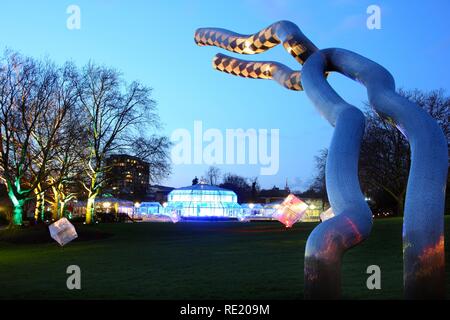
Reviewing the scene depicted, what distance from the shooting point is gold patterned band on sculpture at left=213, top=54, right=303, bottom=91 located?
11445 millimetres

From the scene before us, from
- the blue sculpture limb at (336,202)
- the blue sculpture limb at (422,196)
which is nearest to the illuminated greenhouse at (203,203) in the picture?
the blue sculpture limb at (336,202)

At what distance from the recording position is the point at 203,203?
66125 millimetres

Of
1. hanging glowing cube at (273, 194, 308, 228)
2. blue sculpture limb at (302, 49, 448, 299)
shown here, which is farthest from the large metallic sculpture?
hanging glowing cube at (273, 194, 308, 228)

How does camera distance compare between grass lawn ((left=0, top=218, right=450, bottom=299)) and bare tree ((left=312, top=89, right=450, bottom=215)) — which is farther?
bare tree ((left=312, top=89, right=450, bottom=215))

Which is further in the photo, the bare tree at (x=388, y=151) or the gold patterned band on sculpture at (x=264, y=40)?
the bare tree at (x=388, y=151)

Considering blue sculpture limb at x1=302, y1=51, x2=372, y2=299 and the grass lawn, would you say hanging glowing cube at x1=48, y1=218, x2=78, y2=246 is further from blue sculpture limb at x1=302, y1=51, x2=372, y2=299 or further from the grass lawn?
blue sculpture limb at x1=302, y1=51, x2=372, y2=299

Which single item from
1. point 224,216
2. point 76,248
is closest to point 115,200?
point 224,216

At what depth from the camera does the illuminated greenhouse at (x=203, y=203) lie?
65.6 metres

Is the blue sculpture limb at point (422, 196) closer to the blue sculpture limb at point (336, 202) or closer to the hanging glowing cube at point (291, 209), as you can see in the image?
the blue sculpture limb at point (336, 202)

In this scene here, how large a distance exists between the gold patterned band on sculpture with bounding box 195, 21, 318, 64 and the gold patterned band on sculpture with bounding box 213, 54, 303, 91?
1.22 feet

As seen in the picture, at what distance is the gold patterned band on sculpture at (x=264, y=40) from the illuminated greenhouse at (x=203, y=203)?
5260 centimetres

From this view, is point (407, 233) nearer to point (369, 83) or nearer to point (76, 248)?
point (369, 83)

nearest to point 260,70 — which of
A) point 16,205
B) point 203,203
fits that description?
point 16,205
